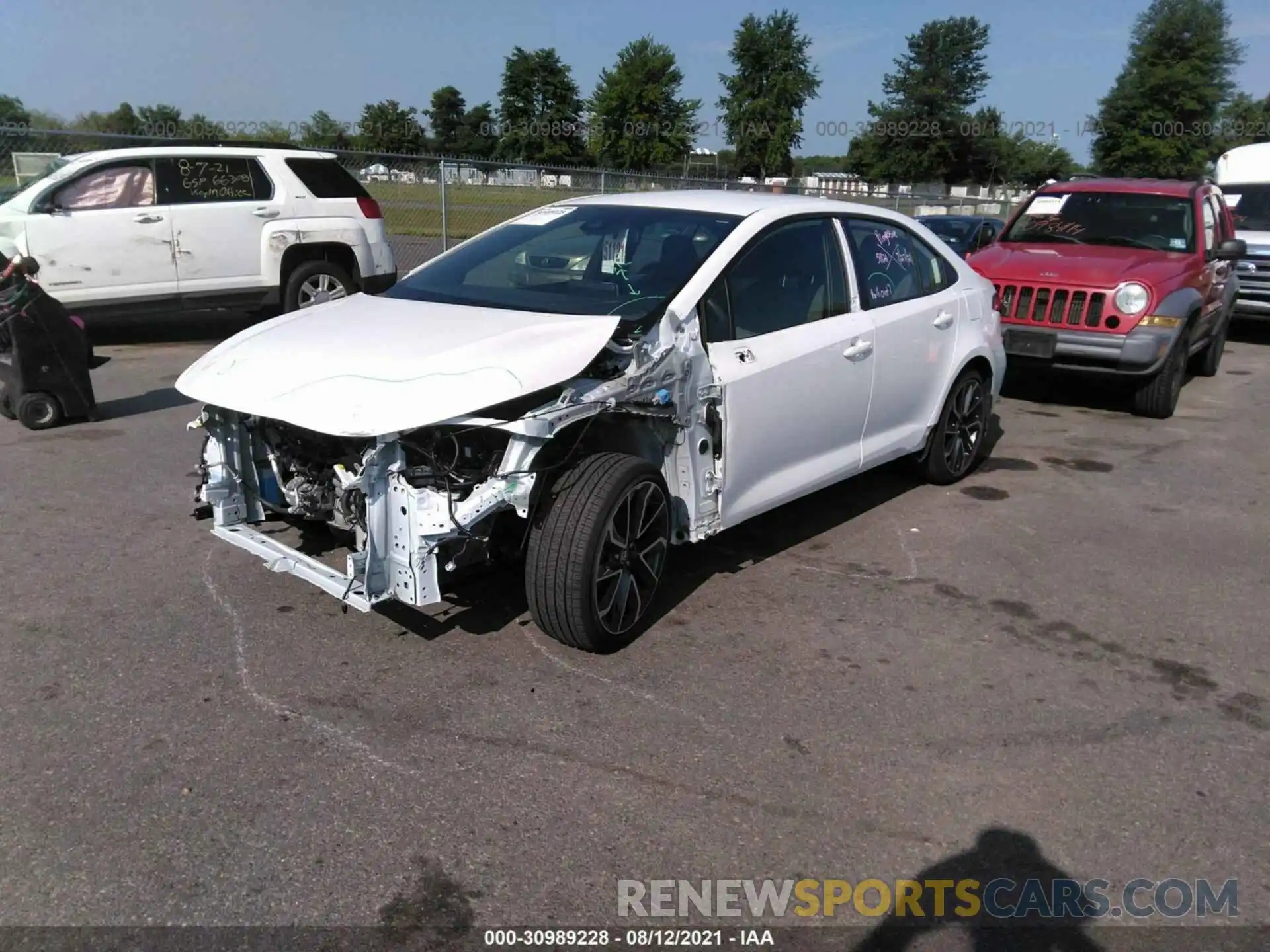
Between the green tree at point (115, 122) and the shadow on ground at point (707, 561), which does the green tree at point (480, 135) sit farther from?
the shadow on ground at point (707, 561)

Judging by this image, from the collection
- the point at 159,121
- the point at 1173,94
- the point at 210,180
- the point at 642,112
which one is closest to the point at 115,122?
the point at 159,121

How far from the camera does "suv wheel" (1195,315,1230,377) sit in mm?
10711

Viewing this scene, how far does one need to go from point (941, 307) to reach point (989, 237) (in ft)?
35.7

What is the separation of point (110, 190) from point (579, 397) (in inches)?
312

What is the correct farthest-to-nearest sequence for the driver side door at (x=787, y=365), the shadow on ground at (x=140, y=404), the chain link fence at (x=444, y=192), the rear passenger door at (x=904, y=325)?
the chain link fence at (x=444, y=192) → the shadow on ground at (x=140, y=404) → the rear passenger door at (x=904, y=325) → the driver side door at (x=787, y=365)

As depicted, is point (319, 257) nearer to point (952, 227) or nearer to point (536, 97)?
point (952, 227)

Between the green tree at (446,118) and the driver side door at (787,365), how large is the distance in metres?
84.6

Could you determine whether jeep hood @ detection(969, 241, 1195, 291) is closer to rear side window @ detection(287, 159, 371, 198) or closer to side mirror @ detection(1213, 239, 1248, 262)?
side mirror @ detection(1213, 239, 1248, 262)

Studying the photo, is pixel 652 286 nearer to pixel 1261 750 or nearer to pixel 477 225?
pixel 1261 750

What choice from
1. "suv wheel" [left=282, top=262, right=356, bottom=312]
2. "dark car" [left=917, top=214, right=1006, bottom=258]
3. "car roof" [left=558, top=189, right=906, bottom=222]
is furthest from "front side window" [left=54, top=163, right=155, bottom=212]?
"dark car" [left=917, top=214, right=1006, bottom=258]

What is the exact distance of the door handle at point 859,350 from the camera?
4914 mm

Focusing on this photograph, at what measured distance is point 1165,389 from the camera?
848cm

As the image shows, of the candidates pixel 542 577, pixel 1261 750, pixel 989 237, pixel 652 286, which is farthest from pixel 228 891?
pixel 989 237

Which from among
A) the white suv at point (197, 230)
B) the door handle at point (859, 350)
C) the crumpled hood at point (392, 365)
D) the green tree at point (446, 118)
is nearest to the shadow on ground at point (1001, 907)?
the crumpled hood at point (392, 365)
